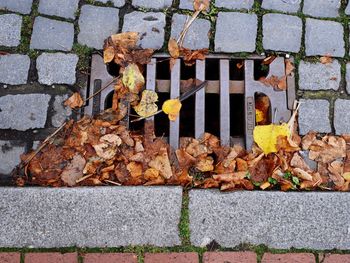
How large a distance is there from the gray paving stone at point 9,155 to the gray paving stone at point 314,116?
152 cm

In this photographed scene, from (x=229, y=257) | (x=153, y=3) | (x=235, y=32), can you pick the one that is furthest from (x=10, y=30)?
(x=229, y=257)

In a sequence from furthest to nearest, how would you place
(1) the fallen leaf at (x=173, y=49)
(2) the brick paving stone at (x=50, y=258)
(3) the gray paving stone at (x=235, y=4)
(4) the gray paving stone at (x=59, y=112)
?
(3) the gray paving stone at (x=235, y=4), (1) the fallen leaf at (x=173, y=49), (4) the gray paving stone at (x=59, y=112), (2) the brick paving stone at (x=50, y=258)

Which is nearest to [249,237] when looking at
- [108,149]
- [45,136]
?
[108,149]

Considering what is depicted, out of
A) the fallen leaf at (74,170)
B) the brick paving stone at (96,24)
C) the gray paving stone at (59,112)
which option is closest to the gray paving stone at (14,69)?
the gray paving stone at (59,112)

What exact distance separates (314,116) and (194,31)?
0.83 m

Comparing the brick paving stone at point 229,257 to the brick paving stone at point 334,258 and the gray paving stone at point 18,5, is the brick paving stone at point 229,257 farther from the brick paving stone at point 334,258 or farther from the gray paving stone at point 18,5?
the gray paving stone at point 18,5

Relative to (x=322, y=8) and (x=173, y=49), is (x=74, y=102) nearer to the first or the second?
(x=173, y=49)

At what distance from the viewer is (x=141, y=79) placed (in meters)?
2.62

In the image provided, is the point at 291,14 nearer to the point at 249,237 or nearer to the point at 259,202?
the point at 259,202

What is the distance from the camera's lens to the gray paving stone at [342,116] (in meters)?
2.60

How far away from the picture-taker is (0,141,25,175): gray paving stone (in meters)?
2.49

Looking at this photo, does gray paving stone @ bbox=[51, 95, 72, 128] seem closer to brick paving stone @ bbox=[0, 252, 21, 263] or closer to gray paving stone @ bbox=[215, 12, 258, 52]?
brick paving stone @ bbox=[0, 252, 21, 263]

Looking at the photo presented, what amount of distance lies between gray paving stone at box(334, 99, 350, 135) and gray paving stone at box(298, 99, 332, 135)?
0.04 meters

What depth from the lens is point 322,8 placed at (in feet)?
9.23
